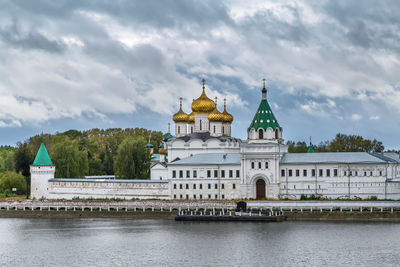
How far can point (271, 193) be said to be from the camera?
59344mm

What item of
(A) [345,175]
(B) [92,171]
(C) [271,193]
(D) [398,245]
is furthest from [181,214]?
(B) [92,171]

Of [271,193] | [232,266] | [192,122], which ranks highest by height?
[192,122]

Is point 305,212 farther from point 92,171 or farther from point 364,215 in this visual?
point 92,171

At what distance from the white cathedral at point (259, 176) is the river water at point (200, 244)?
7.78 meters

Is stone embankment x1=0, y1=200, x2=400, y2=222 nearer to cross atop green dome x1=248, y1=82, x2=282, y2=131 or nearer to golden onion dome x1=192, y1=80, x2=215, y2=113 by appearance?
cross atop green dome x1=248, y1=82, x2=282, y2=131

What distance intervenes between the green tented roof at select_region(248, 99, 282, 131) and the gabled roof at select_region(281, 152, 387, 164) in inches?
98.6

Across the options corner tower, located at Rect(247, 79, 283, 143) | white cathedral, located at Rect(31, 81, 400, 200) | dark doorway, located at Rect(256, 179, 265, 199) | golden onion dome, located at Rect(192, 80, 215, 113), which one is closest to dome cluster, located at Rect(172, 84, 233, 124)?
golden onion dome, located at Rect(192, 80, 215, 113)

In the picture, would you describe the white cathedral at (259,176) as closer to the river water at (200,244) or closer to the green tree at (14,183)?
the river water at (200,244)

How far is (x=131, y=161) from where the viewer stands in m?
72.6

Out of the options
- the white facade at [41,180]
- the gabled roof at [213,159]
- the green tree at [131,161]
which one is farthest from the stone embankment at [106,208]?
the green tree at [131,161]

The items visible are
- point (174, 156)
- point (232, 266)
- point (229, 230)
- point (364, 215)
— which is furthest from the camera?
point (174, 156)

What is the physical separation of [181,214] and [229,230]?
29.3ft

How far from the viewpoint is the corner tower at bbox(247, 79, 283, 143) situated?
5978 centimetres

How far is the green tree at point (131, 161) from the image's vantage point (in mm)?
72312
